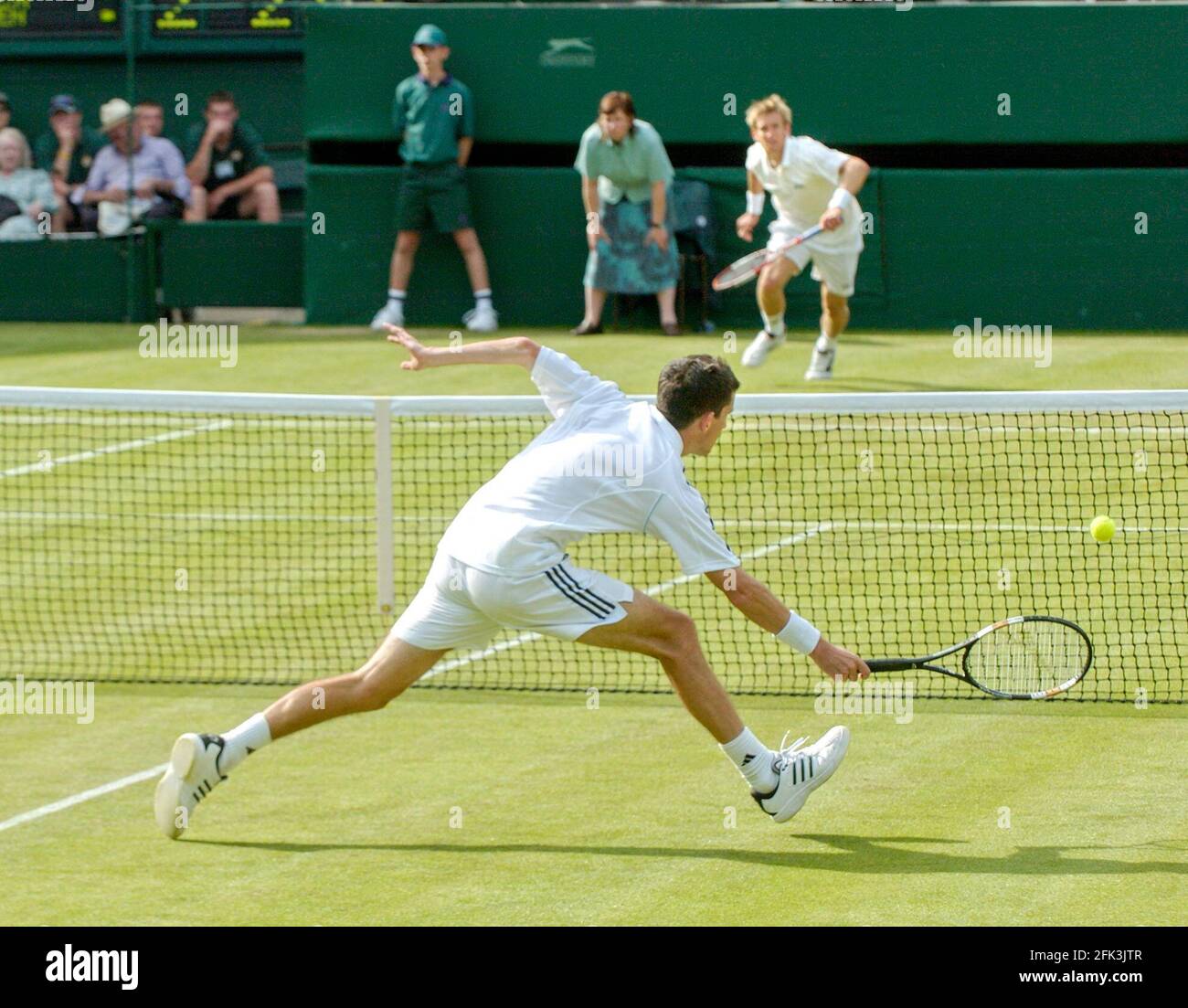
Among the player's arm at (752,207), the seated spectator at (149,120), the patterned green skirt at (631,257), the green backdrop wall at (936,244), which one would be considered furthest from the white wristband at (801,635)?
the seated spectator at (149,120)

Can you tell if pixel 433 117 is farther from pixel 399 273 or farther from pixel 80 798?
pixel 80 798

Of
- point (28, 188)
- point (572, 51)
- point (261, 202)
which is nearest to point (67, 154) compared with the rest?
point (28, 188)

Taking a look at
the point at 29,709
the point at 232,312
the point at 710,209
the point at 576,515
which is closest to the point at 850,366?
the point at 710,209

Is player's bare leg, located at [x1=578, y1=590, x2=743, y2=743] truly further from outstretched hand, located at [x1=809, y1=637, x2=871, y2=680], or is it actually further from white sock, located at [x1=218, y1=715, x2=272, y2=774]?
white sock, located at [x1=218, y1=715, x2=272, y2=774]

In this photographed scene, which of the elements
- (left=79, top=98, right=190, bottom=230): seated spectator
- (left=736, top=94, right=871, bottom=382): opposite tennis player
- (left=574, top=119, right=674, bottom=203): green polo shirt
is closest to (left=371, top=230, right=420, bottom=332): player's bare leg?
(left=574, top=119, right=674, bottom=203): green polo shirt

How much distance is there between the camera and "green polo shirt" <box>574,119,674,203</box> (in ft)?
51.8

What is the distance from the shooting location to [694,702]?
637 cm

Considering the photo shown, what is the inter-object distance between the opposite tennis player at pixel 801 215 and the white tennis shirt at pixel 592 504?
25.9ft

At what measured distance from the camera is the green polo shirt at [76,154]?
62.6 ft

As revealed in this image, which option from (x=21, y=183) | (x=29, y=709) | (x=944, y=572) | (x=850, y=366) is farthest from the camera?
(x=21, y=183)

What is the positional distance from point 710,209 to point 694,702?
35.7 ft

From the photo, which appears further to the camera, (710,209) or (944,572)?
(710,209)

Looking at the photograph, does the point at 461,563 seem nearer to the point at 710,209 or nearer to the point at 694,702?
the point at 694,702

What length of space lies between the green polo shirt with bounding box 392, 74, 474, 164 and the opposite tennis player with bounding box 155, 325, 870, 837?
33.8ft
